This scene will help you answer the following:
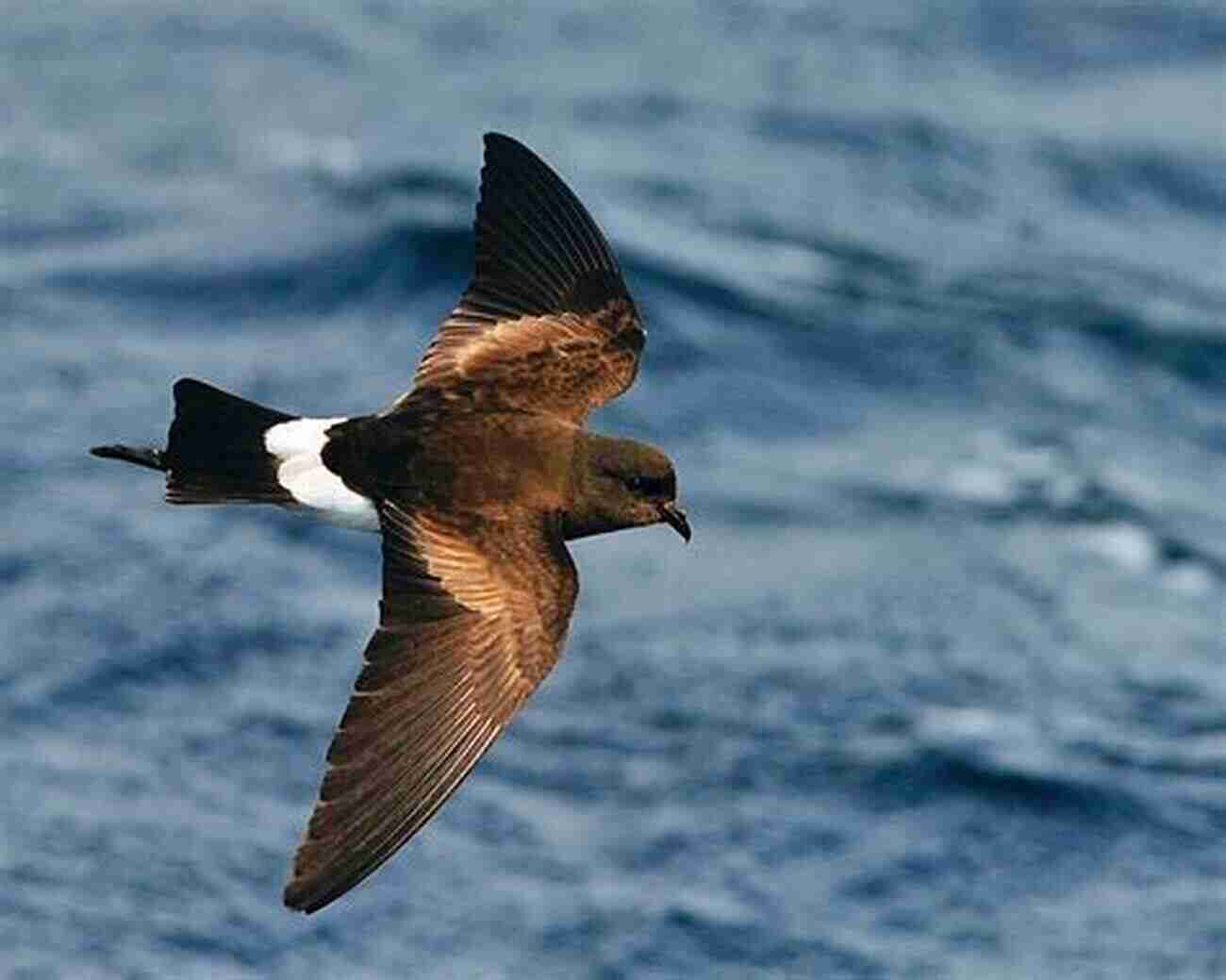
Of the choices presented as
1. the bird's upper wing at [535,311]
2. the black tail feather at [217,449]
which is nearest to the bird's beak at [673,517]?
the bird's upper wing at [535,311]

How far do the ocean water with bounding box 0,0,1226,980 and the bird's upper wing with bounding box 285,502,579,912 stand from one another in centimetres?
475

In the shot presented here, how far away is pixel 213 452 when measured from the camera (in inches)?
356

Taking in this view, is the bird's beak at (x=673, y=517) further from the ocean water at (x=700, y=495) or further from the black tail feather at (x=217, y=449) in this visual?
the ocean water at (x=700, y=495)

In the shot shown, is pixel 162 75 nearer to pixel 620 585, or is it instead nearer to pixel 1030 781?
pixel 620 585

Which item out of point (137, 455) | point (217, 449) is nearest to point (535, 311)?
point (217, 449)

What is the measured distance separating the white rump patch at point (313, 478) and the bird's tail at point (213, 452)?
26 millimetres

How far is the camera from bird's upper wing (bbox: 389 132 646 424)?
9.46 m

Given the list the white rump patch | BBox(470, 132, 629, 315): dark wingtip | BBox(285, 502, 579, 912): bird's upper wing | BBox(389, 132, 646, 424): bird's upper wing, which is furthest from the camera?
BBox(470, 132, 629, 315): dark wingtip

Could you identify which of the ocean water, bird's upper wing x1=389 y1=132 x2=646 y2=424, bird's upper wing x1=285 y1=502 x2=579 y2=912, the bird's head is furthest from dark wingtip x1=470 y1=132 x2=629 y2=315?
the ocean water

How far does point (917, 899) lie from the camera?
47.0ft

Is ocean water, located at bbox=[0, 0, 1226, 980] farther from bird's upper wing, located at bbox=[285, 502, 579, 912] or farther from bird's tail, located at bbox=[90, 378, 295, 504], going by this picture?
bird's upper wing, located at bbox=[285, 502, 579, 912]

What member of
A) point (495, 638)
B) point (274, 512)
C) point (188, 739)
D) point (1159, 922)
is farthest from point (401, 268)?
point (495, 638)

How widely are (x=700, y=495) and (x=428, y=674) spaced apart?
739 centimetres

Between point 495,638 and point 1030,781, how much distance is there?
655 centimetres
